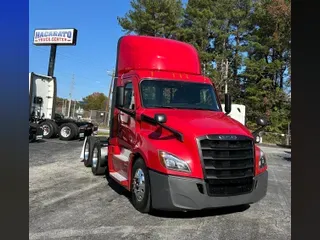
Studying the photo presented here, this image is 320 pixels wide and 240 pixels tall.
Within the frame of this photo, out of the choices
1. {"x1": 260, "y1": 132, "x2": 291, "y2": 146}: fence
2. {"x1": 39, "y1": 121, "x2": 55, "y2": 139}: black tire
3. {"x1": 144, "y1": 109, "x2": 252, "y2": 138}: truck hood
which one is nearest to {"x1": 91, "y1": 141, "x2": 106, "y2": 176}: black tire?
{"x1": 144, "y1": 109, "x2": 252, "y2": 138}: truck hood

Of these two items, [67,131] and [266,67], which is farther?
[266,67]

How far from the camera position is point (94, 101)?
81.1 meters

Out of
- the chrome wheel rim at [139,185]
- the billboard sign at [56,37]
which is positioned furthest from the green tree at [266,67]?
the chrome wheel rim at [139,185]

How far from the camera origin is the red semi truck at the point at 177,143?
15.5 feet

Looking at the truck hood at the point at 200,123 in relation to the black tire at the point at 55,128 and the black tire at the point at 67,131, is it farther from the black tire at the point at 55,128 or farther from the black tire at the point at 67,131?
the black tire at the point at 55,128

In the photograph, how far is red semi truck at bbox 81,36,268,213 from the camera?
4719mm

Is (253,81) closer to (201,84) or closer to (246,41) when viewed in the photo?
(246,41)

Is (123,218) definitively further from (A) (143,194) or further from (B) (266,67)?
(B) (266,67)

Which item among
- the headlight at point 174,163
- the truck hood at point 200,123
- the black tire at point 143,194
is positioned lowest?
the black tire at point 143,194

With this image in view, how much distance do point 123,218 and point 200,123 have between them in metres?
1.83

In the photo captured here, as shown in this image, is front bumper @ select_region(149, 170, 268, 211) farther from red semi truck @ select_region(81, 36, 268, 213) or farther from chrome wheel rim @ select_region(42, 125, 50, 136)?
chrome wheel rim @ select_region(42, 125, 50, 136)

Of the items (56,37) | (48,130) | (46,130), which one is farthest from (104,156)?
(56,37)

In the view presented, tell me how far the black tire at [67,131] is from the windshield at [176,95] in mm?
12224
